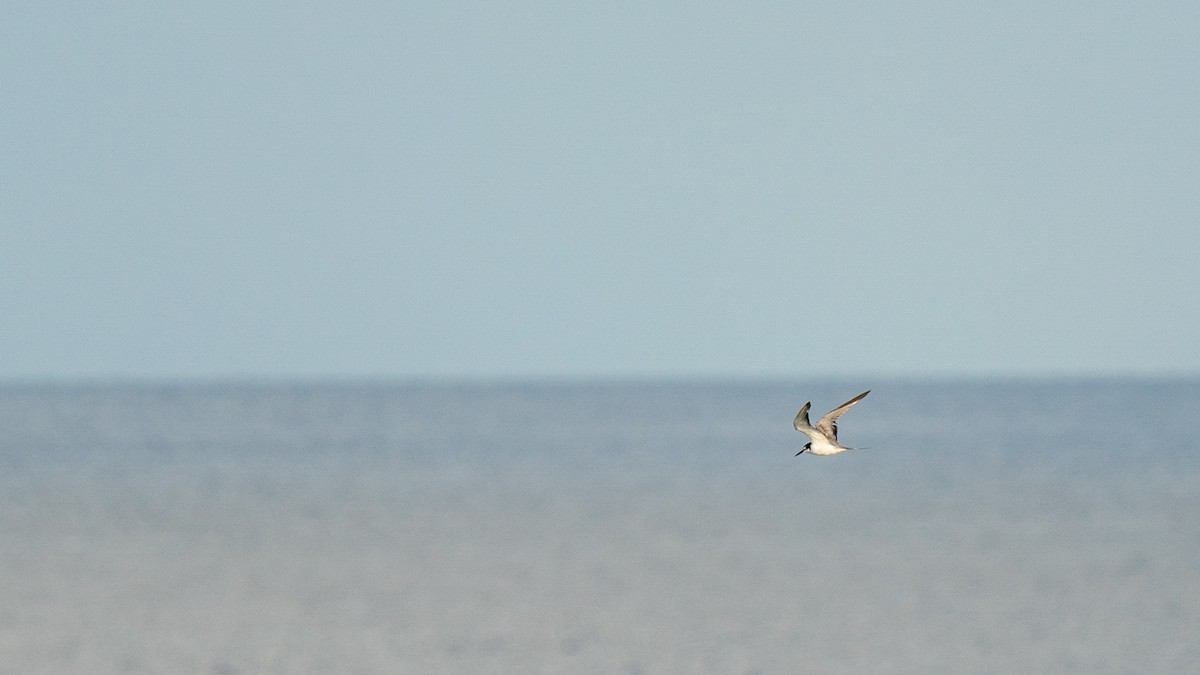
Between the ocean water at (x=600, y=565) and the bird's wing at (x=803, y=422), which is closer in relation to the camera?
the bird's wing at (x=803, y=422)

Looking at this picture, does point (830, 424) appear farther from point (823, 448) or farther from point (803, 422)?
point (823, 448)

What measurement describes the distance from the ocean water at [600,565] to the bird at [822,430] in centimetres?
1931

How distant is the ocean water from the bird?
19310mm

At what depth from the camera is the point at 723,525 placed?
4162 centimetres

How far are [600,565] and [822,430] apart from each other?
93.1 ft

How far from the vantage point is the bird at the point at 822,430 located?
5.72 m

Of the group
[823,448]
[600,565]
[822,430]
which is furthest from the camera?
[600,565]

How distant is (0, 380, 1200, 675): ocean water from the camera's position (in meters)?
26.1

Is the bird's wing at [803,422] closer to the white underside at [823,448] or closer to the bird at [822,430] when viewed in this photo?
the bird at [822,430]

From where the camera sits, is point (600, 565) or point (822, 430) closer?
point (822, 430)

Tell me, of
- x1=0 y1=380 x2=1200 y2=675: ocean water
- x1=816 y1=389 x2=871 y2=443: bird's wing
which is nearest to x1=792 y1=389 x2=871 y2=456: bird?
x1=816 y1=389 x2=871 y2=443: bird's wing

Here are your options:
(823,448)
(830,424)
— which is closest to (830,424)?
(830,424)

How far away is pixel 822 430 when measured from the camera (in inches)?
234

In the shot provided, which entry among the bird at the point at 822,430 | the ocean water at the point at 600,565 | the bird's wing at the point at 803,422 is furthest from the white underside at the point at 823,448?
the ocean water at the point at 600,565
